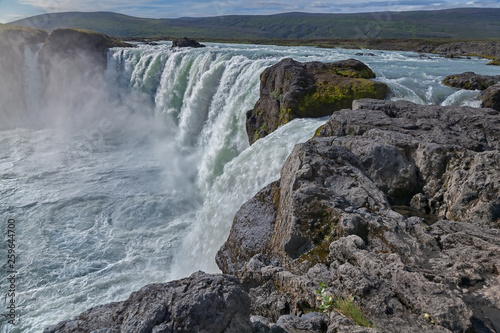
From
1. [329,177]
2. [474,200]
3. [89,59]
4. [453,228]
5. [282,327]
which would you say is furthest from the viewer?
[89,59]

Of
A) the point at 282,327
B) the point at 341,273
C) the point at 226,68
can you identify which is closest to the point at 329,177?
the point at 341,273

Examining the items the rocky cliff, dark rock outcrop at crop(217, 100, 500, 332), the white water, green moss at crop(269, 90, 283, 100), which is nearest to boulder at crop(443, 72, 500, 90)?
the white water

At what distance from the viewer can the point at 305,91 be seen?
1797cm

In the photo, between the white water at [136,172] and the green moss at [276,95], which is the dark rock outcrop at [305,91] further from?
the white water at [136,172]

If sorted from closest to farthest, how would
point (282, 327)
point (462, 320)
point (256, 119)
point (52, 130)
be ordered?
point (462, 320), point (282, 327), point (256, 119), point (52, 130)

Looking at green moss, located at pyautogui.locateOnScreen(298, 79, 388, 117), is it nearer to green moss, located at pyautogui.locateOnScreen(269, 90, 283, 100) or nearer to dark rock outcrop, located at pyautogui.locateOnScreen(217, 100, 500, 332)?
green moss, located at pyautogui.locateOnScreen(269, 90, 283, 100)

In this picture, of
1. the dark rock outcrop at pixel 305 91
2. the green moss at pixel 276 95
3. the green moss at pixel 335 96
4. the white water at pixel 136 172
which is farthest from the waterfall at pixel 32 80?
the green moss at pixel 335 96

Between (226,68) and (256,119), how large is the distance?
8098 millimetres

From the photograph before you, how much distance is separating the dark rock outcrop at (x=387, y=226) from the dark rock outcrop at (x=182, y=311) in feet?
2.80

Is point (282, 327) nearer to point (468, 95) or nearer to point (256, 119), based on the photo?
point (256, 119)

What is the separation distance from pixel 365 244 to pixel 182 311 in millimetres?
3590

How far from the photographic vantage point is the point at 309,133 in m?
14.5

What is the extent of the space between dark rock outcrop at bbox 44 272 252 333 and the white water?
6407 mm

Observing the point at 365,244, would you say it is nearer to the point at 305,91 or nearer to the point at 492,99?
the point at 305,91
